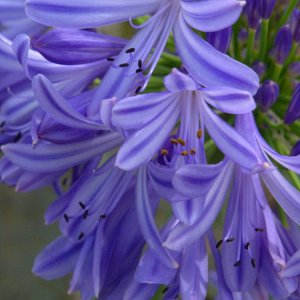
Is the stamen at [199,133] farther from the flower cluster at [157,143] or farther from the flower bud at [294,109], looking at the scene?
the flower bud at [294,109]

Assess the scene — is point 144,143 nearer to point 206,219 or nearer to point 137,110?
point 137,110

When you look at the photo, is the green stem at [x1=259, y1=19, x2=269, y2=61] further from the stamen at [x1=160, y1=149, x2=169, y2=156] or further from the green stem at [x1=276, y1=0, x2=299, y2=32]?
the stamen at [x1=160, y1=149, x2=169, y2=156]

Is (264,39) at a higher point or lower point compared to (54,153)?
higher

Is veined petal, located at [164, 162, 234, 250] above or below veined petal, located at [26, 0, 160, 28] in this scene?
below

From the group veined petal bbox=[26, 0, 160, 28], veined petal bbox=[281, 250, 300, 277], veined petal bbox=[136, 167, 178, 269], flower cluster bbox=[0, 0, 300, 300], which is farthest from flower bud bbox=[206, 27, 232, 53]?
veined petal bbox=[281, 250, 300, 277]

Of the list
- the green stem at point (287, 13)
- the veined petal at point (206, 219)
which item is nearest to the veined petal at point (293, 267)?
the veined petal at point (206, 219)

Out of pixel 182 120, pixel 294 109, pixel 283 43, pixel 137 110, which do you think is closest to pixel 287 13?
pixel 283 43
